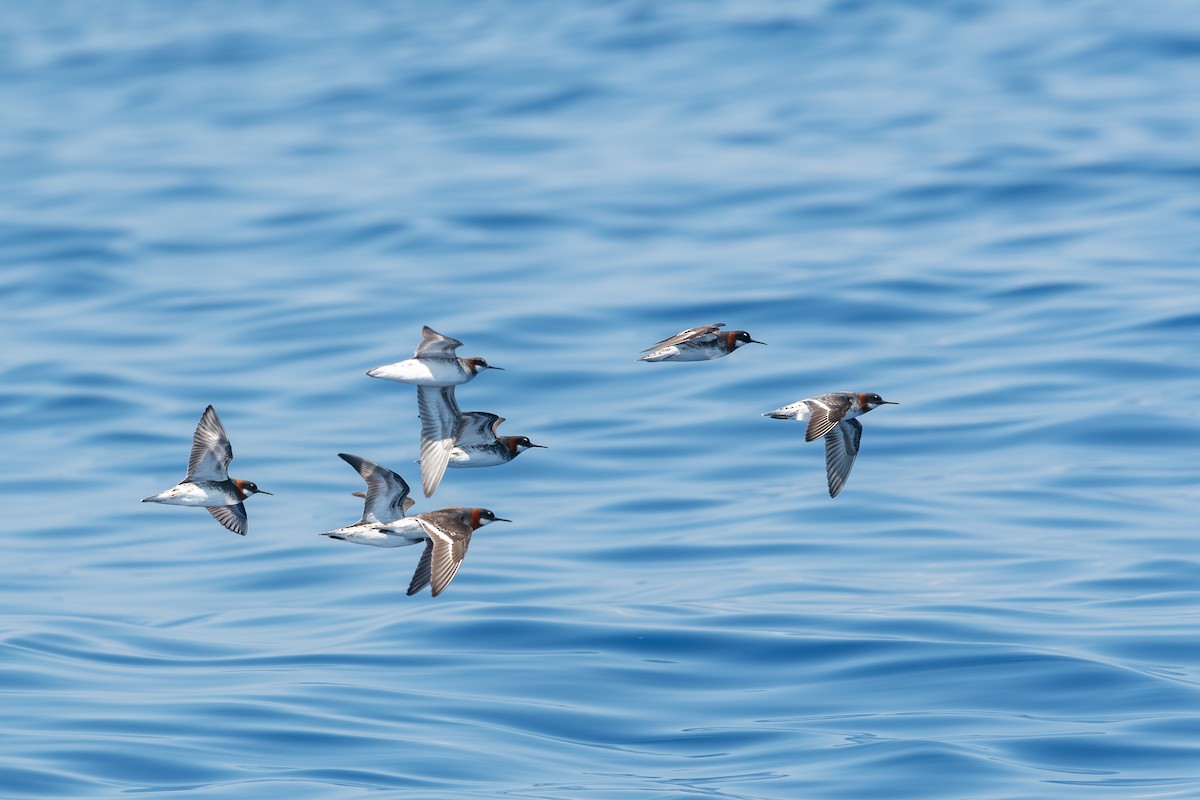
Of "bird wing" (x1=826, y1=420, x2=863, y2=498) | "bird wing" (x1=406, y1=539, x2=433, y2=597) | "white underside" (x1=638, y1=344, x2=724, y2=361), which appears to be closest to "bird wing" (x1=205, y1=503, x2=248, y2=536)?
"bird wing" (x1=406, y1=539, x2=433, y2=597)

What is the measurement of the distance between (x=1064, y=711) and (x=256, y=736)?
28.3 ft

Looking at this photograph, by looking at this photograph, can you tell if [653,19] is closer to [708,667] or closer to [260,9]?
[260,9]

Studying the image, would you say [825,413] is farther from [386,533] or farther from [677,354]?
[386,533]

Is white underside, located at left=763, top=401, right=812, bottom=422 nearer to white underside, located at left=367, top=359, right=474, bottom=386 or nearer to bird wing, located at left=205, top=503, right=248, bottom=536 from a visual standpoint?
white underside, located at left=367, top=359, right=474, bottom=386

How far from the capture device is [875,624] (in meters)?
21.2

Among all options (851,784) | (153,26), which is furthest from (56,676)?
(153,26)

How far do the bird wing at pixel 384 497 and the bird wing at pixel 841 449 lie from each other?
14.6 ft

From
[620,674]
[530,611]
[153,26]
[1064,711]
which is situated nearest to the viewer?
[1064,711]

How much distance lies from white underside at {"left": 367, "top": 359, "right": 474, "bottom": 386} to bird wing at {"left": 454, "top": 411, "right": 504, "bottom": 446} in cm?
60

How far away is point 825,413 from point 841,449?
6.93ft

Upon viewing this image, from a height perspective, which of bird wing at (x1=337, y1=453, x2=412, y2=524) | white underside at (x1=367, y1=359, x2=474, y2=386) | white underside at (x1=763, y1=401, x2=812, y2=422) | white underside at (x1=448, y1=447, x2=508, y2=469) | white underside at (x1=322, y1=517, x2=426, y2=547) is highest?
white underside at (x1=367, y1=359, x2=474, y2=386)

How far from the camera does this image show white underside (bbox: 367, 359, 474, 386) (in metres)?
15.1

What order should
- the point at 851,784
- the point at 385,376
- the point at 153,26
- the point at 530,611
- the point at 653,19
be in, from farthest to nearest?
the point at 153,26 → the point at 653,19 → the point at 530,611 → the point at 851,784 → the point at 385,376

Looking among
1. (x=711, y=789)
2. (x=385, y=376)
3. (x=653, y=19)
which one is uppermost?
(x=653, y=19)
